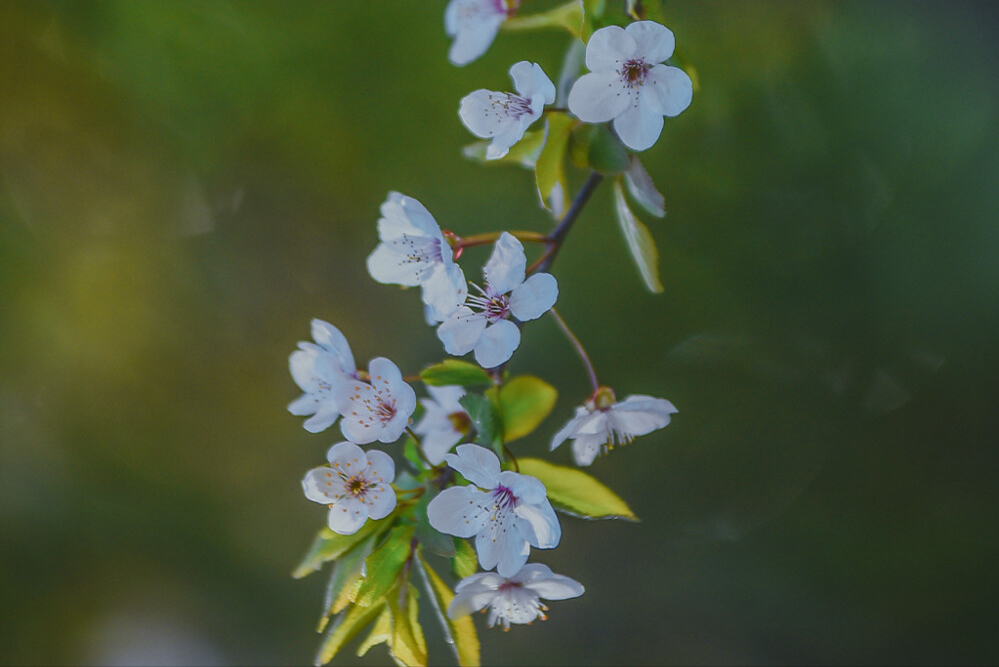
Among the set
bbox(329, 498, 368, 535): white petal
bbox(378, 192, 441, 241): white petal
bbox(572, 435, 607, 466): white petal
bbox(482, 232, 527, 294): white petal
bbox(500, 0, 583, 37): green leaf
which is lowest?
bbox(329, 498, 368, 535): white petal

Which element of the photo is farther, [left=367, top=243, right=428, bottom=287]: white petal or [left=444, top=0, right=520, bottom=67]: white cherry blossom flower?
[left=444, top=0, right=520, bottom=67]: white cherry blossom flower

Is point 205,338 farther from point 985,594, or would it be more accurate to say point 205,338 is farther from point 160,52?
point 985,594

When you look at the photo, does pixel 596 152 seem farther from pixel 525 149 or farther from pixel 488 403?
pixel 488 403

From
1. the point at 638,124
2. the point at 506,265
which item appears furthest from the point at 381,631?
the point at 638,124

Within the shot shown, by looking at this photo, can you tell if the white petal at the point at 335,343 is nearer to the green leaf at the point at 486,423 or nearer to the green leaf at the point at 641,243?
the green leaf at the point at 486,423

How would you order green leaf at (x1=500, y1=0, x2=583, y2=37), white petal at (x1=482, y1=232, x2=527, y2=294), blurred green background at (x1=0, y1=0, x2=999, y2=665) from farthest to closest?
blurred green background at (x1=0, y1=0, x2=999, y2=665), green leaf at (x1=500, y1=0, x2=583, y2=37), white petal at (x1=482, y1=232, x2=527, y2=294)

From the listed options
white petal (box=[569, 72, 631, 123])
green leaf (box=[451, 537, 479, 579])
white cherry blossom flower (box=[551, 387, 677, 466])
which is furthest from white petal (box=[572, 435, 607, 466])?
white petal (box=[569, 72, 631, 123])

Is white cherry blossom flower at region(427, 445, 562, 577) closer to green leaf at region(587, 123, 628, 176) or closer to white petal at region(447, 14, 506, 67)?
green leaf at region(587, 123, 628, 176)

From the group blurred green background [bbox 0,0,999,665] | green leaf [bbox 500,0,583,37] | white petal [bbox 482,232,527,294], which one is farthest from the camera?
blurred green background [bbox 0,0,999,665]
